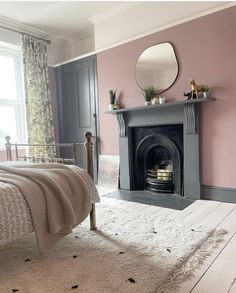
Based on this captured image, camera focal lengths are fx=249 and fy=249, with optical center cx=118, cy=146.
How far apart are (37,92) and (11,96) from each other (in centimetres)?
47

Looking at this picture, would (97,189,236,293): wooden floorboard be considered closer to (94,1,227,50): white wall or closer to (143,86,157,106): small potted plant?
(143,86,157,106): small potted plant

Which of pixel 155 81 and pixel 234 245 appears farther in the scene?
pixel 155 81

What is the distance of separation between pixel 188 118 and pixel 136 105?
83 cm

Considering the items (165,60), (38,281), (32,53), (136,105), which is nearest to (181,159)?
(136,105)

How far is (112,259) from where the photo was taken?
1.70 metres

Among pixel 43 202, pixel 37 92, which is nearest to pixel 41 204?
pixel 43 202

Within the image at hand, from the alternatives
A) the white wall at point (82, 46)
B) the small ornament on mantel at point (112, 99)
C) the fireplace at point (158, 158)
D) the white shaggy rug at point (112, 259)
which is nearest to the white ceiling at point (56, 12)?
the white wall at point (82, 46)

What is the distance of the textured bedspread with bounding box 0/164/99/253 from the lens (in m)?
1.43

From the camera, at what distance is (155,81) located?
133 inches

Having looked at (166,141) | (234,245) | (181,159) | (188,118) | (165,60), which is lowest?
(234,245)

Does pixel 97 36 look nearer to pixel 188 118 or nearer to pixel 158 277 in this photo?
pixel 188 118

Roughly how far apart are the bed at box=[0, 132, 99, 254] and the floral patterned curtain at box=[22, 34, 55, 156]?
7.84ft

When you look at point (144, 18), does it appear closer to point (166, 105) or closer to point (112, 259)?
point (166, 105)

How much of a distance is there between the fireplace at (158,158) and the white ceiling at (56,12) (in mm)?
1799
